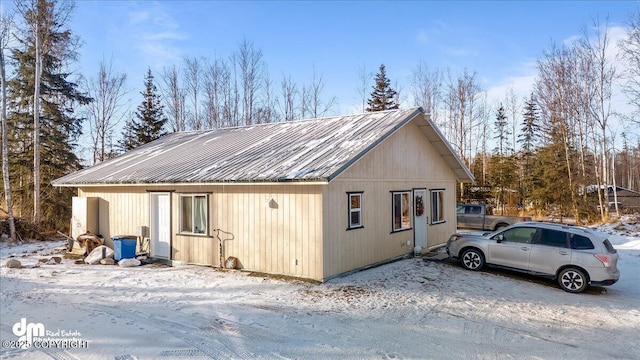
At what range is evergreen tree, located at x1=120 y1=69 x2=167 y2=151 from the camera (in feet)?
96.5

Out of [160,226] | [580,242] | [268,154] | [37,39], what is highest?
[37,39]

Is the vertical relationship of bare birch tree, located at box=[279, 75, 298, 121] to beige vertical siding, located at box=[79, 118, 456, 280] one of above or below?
above

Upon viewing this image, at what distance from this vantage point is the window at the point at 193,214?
1138cm

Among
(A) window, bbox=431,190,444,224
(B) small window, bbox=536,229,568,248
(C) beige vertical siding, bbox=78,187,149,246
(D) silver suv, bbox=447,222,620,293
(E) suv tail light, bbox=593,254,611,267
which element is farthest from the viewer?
(A) window, bbox=431,190,444,224

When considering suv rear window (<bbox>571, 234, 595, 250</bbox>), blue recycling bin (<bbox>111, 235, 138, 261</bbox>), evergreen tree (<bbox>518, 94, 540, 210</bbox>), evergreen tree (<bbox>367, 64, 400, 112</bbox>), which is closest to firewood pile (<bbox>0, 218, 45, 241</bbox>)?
blue recycling bin (<bbox>111, 235, 138, 261</bbox>)

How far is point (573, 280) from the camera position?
9055 mm

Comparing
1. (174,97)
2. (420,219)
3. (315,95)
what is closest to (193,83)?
(174,97)

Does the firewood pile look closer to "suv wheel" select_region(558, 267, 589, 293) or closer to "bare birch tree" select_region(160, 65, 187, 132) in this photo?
"bare birch tree" select_region(160, 65, 187, 132)

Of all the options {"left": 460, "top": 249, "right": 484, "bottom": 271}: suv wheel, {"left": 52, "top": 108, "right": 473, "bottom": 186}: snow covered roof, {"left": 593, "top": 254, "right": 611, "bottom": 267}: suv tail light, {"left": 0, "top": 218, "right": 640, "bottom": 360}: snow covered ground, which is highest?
{"left": 52, "top": 108, "right": 473, "bottom": 186}: snow covered roof

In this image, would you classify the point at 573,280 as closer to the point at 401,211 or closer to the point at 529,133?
the point at 401,211

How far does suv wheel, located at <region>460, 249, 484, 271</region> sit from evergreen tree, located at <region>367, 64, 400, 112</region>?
24.1 m

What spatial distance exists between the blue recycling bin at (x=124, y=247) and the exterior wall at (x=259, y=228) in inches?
30.8

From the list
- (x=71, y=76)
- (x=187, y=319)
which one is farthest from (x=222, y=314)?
(x=71, y=76)

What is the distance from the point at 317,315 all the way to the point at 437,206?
29.0 feet
